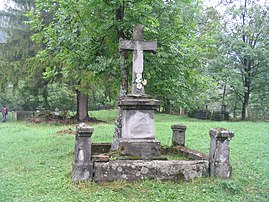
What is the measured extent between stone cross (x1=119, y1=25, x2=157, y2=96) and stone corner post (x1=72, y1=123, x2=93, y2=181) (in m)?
1.76

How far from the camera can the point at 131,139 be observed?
22.3ft

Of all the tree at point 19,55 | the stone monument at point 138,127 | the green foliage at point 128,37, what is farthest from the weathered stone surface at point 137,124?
the tree at point 19,55

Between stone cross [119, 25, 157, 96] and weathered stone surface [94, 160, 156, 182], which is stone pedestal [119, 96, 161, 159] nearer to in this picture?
stone cross [119, 25, 157, 96]

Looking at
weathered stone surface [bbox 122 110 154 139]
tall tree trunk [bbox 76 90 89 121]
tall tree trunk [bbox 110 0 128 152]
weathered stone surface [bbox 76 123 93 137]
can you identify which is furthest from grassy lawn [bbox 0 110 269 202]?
tall tree trunk [bbox 76 90 89 121]

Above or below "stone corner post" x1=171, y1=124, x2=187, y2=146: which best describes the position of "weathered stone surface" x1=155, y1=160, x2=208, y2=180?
→ below

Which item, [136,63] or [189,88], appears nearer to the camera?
[136,63]

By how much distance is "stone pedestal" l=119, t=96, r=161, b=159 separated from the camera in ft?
22.0

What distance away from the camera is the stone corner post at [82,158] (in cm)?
583

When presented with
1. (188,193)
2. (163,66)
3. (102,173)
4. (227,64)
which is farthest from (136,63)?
(227,64)

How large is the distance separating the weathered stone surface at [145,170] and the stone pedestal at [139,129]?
62 cm

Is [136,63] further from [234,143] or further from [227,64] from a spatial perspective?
[227,64]

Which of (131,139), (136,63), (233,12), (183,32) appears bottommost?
(131,139)

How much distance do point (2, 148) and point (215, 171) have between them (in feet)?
25.1

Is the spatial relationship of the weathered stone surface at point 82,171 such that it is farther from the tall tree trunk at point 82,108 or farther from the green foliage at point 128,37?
the tall tree trunk at point 82,108
